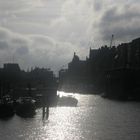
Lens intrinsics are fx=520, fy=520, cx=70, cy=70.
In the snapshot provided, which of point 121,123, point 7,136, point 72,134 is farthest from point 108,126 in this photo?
point 7,136

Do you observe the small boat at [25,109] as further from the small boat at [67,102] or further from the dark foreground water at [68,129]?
the small boat at [67,102]

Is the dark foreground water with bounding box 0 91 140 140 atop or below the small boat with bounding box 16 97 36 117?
below

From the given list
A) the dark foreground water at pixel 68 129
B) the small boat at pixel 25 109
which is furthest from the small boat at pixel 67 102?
the small boat at pixel 25 109

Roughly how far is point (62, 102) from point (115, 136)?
271 feet

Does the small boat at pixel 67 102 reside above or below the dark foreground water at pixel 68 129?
above

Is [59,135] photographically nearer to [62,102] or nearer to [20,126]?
[20,126]

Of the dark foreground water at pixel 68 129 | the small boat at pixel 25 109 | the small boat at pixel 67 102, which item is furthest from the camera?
the small boat at pixel 67 102

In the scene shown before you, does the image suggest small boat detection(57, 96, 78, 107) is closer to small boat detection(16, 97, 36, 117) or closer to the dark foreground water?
the dark foreground water

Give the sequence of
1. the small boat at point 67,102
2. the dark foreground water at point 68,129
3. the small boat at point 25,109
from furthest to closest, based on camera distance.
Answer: the small boat at point 67,102
the small boat at point 25,109
the dark foreground water at point 68,129

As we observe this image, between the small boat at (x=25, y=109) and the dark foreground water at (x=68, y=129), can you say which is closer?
the dark foreground water at (x=68, y=129)

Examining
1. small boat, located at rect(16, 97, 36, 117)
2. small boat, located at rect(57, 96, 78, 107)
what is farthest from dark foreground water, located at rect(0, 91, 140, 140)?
small boat, located at rect(57, 96, 78, 107)

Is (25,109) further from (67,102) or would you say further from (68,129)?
(67,102)

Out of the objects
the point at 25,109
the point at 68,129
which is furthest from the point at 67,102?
the point at 68,129

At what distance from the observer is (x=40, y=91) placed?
191 metres
